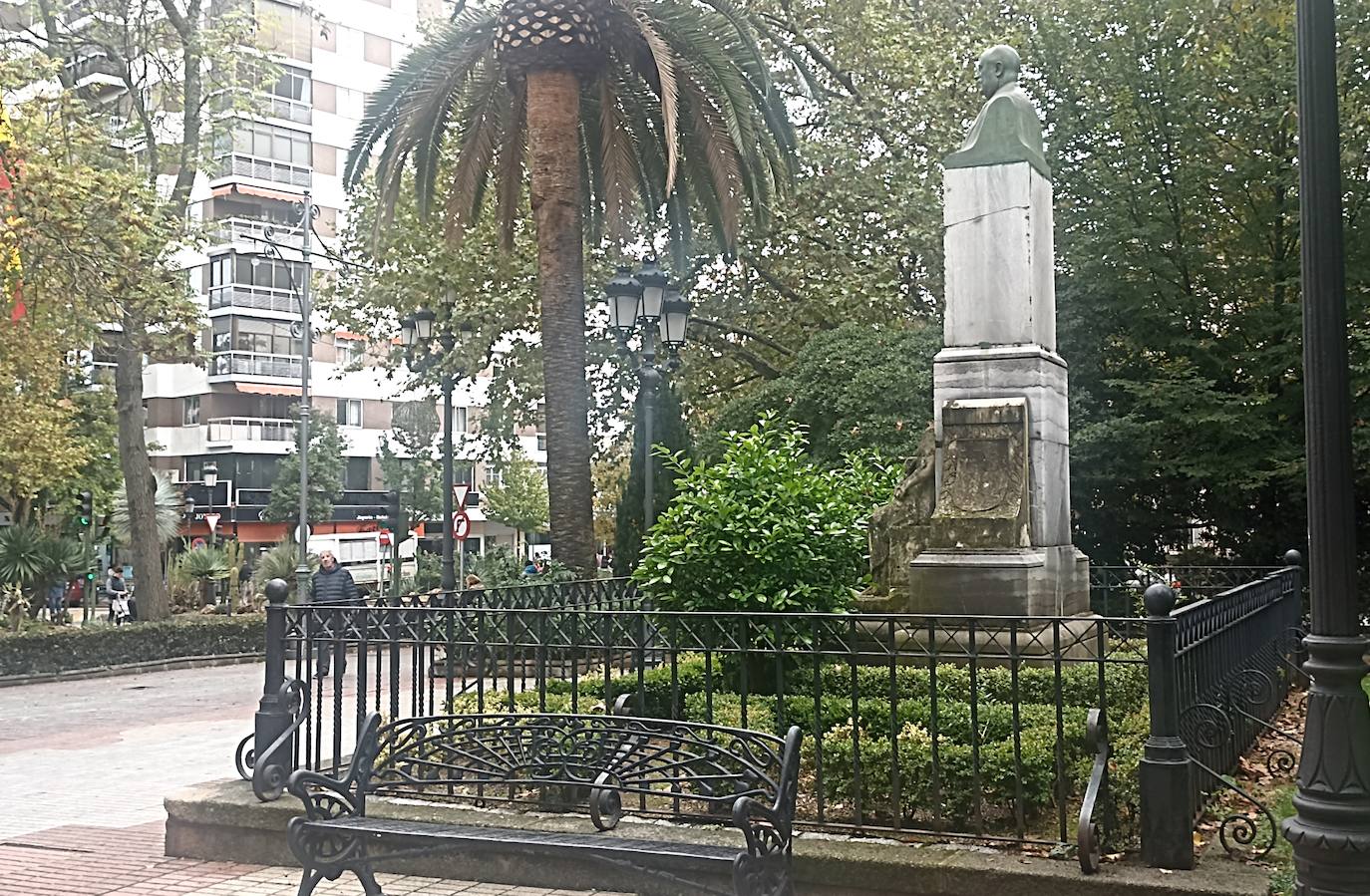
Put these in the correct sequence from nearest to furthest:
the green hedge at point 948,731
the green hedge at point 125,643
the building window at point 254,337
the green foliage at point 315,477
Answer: the green hedge at point 948,731, the green hedge at point 125,643, the building window at point 254,337, the green foliage at point 315,477

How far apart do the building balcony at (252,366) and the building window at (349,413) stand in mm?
4427

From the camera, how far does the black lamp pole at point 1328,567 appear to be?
423 cm

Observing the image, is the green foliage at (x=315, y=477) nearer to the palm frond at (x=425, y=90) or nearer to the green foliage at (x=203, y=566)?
the green foliage at (x=203, y=566)

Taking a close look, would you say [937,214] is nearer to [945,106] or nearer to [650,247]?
[945,106]

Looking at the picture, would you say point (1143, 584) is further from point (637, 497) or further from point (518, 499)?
point (518, 499)

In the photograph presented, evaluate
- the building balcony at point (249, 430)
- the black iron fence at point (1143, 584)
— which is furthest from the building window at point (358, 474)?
the black iron fence at point (1143, 584)

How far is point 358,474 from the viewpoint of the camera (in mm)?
59469

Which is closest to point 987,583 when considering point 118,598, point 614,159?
point 614,159

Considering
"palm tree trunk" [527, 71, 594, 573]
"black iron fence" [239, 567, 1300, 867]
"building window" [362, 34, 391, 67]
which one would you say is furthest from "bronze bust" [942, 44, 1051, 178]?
"building window" [362, 34, 391, 67]

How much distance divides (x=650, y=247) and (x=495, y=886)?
59.3ft

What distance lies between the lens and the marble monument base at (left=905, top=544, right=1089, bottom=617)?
9531 mm

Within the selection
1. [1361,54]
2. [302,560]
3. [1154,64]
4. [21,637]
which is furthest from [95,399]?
[1361,54]

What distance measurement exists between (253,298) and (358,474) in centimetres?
1044

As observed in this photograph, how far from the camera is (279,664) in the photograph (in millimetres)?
7594
